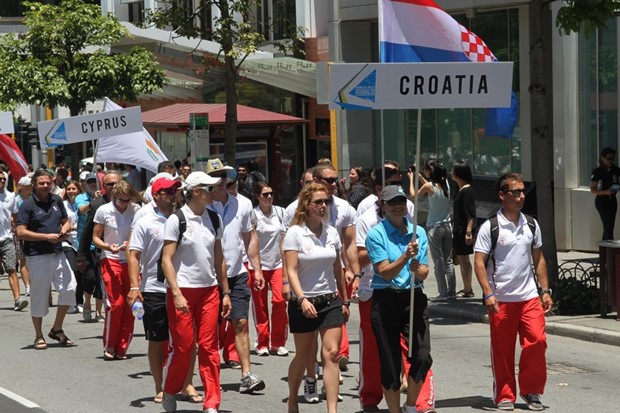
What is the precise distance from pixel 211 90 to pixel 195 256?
26588mm

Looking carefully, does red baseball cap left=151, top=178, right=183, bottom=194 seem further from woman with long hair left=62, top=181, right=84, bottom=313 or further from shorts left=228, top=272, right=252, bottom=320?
woman with long hair left=62, top=181, right=84, bottom=313

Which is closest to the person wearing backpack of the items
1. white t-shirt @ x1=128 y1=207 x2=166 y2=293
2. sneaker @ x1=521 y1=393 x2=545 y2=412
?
sneaker @ x1=521 y1=393 x2=545 y2=412

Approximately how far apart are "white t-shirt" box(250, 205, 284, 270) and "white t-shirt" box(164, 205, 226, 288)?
2.88 meters

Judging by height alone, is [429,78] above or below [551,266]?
above

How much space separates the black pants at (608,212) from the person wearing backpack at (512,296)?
10.6m

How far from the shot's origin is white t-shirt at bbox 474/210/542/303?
31.0 feet

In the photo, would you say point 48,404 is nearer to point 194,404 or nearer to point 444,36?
point 194,404

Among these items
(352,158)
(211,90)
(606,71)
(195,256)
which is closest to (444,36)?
(195,256)

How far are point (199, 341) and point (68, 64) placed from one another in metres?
20.0

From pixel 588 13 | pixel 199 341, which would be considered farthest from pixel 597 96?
pixel 199 341

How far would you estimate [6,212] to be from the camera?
59.5ft

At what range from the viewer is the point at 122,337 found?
12508 mm

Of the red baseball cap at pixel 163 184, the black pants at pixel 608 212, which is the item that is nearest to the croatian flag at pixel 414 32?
the red baseball cap at pixel 163 184

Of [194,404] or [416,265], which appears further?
[194,404]
